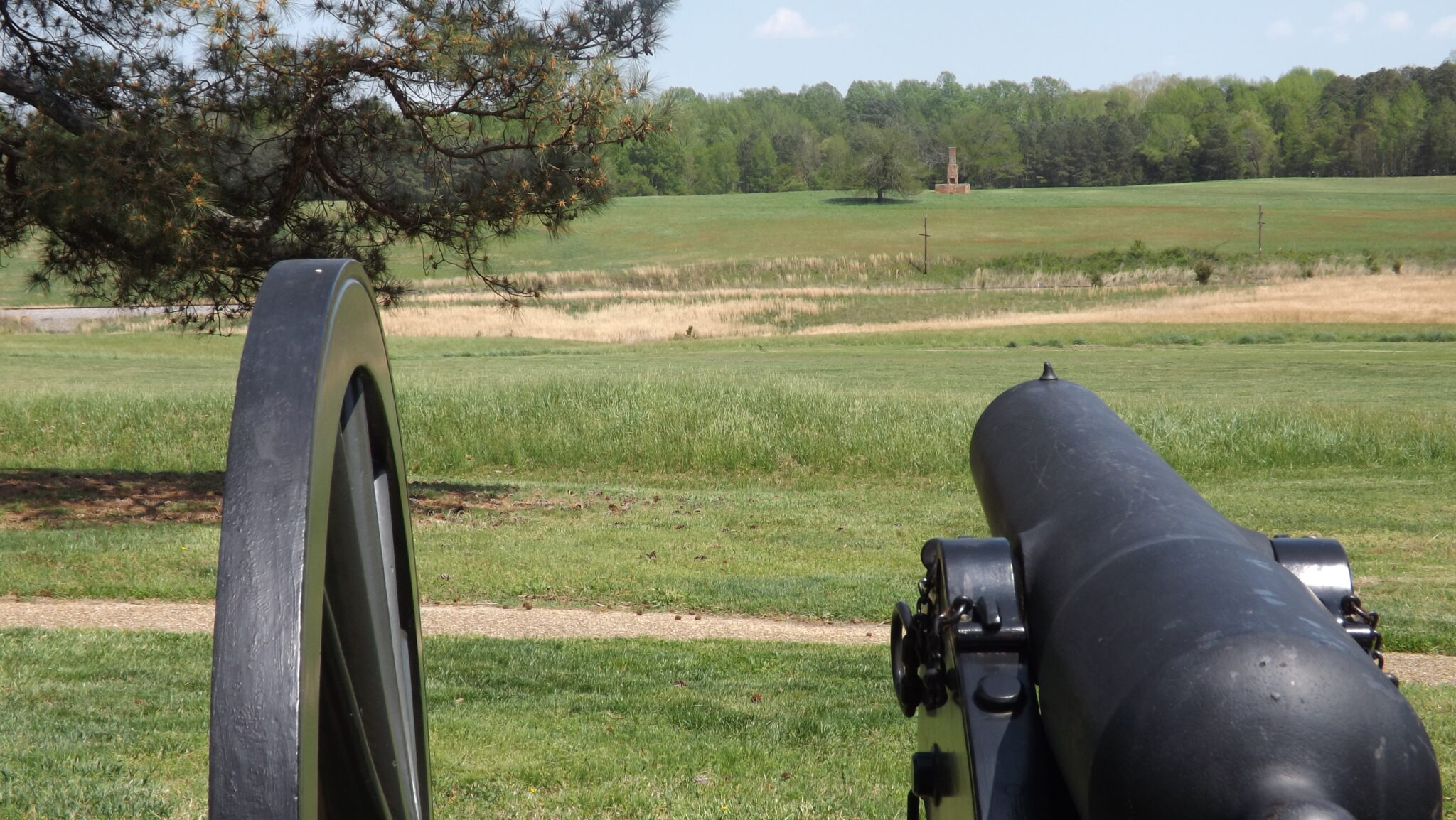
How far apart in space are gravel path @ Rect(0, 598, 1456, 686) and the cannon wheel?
5.83m

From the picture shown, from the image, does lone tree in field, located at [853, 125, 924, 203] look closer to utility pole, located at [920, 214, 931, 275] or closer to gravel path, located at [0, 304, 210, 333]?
utility pole, located at [920, 214, 931, 275]

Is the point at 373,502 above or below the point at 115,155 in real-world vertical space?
below

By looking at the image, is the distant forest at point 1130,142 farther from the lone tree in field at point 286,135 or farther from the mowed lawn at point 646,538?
the lone tree in field at point 286,135

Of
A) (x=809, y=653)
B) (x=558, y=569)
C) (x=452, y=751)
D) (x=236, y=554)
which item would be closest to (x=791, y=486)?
(x=558, y=569)

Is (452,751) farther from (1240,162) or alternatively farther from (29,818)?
(1240,162)

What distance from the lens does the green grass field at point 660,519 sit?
4617 mm

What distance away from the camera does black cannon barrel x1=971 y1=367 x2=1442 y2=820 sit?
55.2 inches

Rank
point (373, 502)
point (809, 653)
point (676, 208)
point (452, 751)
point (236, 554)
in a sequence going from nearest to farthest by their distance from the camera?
point (236, 554), point (373, 502), point (452, 751), point (809, 653), point (676, 208)

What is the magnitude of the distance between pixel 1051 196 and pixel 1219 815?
108 m

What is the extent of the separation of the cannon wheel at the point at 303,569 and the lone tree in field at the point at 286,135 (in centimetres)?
827

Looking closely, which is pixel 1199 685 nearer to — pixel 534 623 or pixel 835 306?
pixel 534 623

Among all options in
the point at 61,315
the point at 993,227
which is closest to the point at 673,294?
the point at 61,315

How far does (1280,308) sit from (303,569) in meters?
45.0

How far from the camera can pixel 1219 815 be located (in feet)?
4.69
